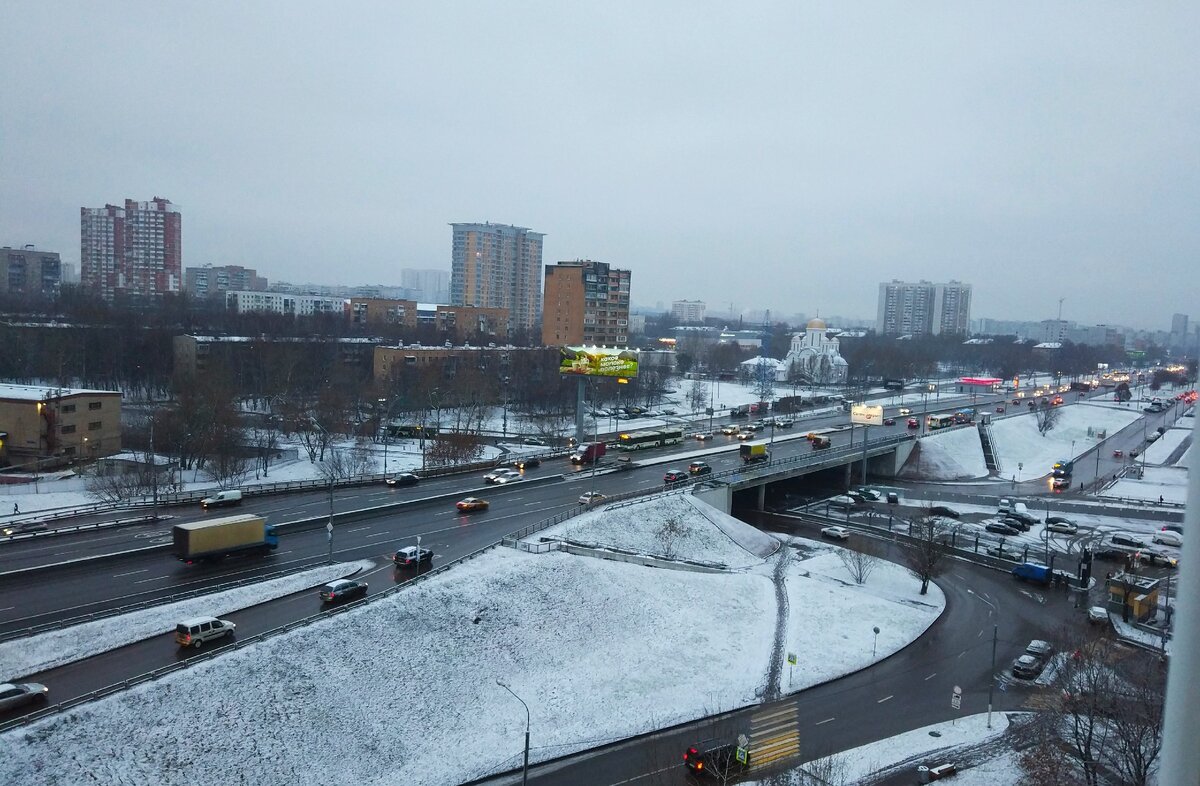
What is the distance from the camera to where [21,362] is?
6150cm

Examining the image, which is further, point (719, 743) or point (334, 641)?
point (334, 641)

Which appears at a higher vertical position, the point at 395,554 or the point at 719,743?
the point at 395,554

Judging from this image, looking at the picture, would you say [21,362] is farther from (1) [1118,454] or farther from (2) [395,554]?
(1) [1118,454]

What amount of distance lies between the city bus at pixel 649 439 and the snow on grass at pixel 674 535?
1339cm

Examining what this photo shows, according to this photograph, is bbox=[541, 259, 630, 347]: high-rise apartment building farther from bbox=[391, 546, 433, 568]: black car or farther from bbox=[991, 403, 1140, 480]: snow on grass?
bbox=[391, 546, 433, 568]: black car

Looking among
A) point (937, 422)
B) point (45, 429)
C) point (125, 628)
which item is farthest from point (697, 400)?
point (125, 628)

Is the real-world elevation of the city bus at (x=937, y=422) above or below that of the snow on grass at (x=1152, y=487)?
above

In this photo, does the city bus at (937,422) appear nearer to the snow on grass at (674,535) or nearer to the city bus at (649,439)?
the city bus at (649,439)

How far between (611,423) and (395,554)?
36.3 m

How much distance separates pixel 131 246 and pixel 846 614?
485ft

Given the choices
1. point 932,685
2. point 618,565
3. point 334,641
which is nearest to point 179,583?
point 334,641

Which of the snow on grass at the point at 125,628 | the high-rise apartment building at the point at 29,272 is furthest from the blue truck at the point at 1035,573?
the high-rise apartment building at the point at 29,272

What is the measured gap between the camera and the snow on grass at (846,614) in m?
21.9

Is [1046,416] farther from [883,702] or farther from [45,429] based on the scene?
[45,429]
